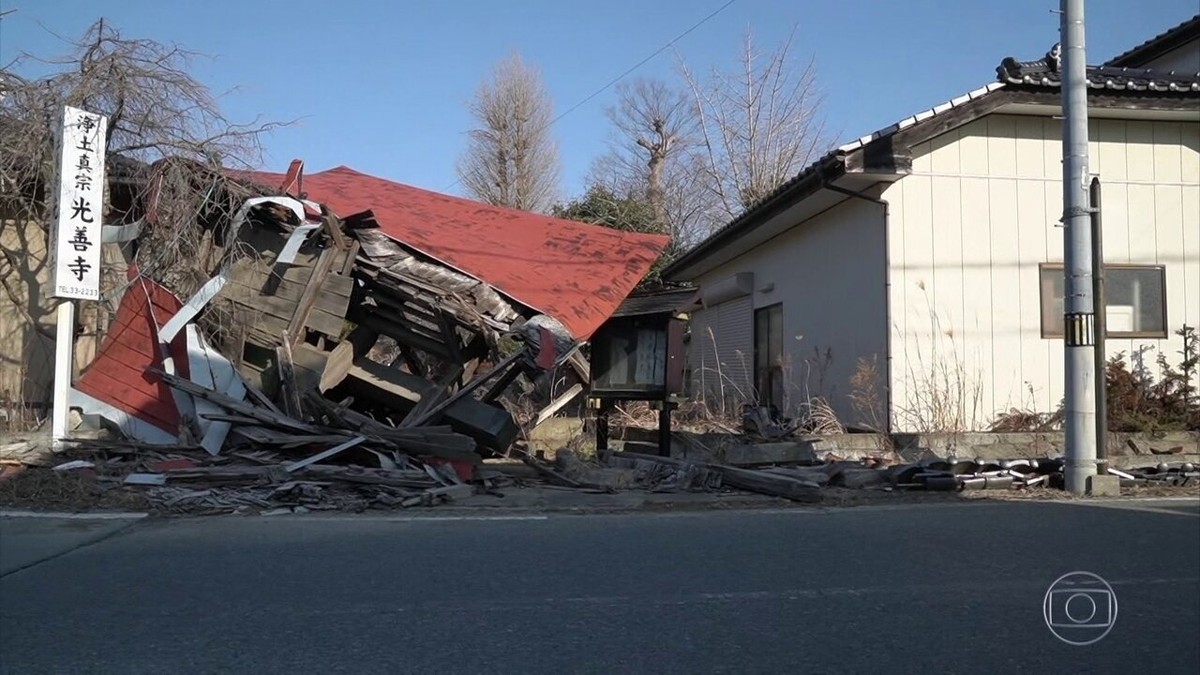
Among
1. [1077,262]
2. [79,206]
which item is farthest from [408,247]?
[1077,262]

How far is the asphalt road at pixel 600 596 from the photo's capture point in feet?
14.3

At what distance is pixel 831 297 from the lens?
13.9m

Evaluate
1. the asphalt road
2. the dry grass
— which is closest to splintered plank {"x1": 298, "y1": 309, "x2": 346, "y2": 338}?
the dry grass

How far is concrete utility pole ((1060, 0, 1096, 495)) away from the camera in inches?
348

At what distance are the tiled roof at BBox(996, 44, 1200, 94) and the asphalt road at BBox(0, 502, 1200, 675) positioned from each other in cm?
639

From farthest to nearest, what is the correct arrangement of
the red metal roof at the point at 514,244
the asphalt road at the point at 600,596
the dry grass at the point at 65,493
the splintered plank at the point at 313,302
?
the red metal roof at the point at 514,244 → the splintered plank at the point at 313,302 → the dry grass at the point at 65,493 → the asphalt road at the point at 600,596

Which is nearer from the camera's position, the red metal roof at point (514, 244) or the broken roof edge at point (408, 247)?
the broken roof edge at point (408, 247)

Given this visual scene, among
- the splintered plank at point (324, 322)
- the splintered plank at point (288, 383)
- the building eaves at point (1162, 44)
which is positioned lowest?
the splintered plank at point (288, 383)

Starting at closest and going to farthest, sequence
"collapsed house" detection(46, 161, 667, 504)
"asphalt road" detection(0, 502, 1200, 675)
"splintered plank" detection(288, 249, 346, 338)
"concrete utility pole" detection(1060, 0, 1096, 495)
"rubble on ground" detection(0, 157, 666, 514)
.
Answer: "asphalt road" detection(0, 502, 1200, 675)
"rubble on ground" detection(0, 157, 666, 514)
"concrete utility pole" detection(1060, 0, 1096, 495)
"collapsed house" detection(46, 161, 667, 504)
"splintered plank" detection(288, 249, 346, 338)

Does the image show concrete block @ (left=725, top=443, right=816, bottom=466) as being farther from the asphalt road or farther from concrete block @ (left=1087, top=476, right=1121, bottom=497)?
the asphalt road

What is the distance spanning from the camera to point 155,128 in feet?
35.2

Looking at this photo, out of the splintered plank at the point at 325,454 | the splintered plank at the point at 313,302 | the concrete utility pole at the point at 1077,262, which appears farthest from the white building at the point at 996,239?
the splintered plank at the point at 325,454

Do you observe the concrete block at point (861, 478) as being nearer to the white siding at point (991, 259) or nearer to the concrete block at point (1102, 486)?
the concrete block at point (1102, 486)

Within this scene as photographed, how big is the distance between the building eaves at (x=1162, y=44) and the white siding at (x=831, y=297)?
753 centimetres
